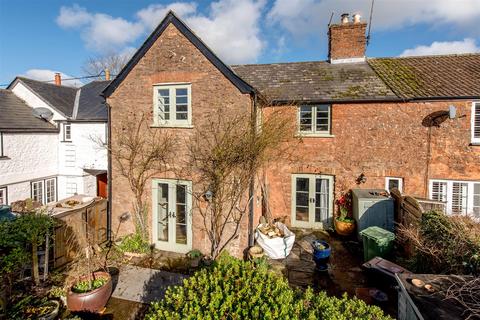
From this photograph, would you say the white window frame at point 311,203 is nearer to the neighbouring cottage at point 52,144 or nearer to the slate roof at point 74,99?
the neighbouring cottage at point 52,144

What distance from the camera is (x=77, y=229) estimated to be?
947 centimetres

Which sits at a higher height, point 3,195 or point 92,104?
point 92,104

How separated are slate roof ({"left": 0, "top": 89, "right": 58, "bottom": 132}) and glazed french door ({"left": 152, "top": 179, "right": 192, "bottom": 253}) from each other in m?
9.51

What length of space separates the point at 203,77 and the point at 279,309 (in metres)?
7.91

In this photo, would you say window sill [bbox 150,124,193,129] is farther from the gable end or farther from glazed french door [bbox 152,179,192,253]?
the gable end

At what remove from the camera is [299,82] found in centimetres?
1348

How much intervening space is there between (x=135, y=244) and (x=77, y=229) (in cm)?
210

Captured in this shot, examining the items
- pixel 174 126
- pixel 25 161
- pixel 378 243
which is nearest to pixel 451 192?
pixel 378 243

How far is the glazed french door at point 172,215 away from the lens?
9961mm

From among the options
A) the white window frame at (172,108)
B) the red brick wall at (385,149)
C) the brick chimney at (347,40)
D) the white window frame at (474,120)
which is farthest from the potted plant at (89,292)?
the brick chimney at (347,40)

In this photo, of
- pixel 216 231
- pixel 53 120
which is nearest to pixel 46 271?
pixel 216 231

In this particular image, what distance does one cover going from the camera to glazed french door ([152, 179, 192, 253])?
9.96m

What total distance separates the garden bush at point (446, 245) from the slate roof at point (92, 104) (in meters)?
15.4

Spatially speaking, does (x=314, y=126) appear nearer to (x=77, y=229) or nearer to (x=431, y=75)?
(x=431, y=75)
